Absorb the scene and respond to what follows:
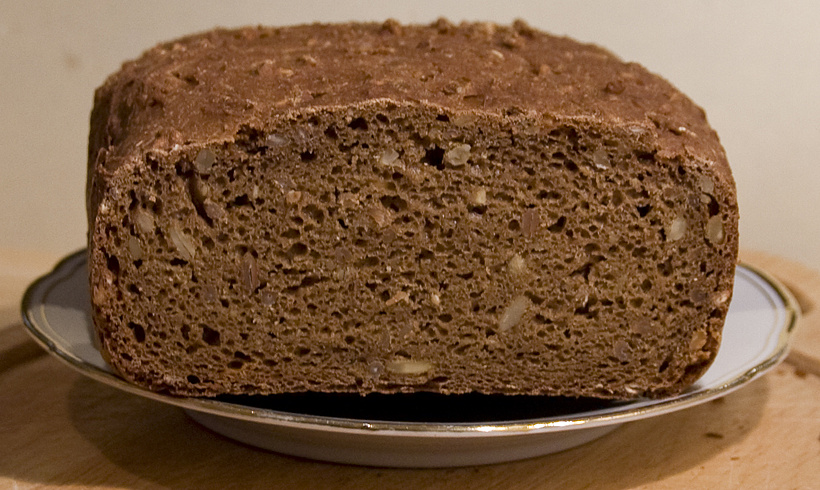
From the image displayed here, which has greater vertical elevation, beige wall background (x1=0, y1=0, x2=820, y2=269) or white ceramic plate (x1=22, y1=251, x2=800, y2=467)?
beige wall background (x1=0, y1=0, x2=820, y2=269)

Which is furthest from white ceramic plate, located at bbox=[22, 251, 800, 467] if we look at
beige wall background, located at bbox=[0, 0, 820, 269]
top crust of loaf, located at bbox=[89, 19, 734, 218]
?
beige wall background, located at bbox=[0, 0, 820, 269]

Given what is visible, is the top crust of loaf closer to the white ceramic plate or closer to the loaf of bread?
the loaf of bread

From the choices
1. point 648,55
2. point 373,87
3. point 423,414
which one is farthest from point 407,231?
point 648,55

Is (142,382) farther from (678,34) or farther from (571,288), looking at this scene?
(678,34)

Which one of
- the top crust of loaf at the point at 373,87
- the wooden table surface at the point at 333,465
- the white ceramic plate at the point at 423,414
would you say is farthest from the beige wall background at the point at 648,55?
the white ceramic plate at the point at 423,414

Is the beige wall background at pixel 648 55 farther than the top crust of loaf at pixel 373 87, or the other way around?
the beige wall background at pixel 648 55

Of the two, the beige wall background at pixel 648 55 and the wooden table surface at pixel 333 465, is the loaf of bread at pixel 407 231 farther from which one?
the beige wall background at pixel 648 55

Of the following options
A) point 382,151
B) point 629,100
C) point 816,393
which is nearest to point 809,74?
point 816,393
